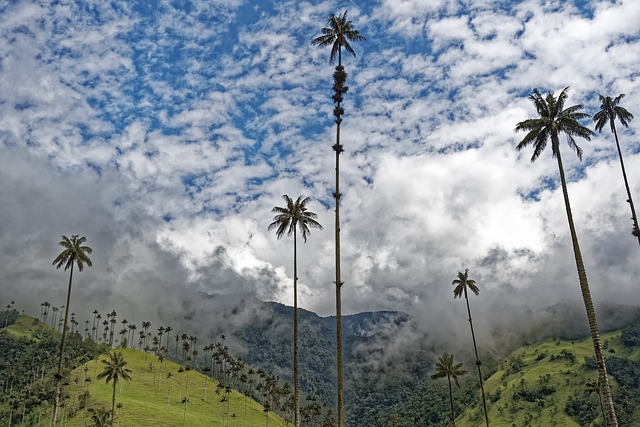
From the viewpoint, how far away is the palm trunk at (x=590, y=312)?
132 ft

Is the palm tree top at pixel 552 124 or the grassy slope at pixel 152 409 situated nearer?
the palm tree top at pixel 552 124

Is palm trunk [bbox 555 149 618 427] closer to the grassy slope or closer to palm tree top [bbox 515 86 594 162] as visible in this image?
palm tree top [bbox 515 86 594 162]

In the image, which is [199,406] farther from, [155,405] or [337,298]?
[337,298]

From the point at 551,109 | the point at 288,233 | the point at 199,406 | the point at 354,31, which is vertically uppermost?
the point at 354,31

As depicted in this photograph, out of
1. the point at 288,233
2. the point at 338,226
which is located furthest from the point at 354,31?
the point at 288,233

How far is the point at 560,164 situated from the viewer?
47.3 meters

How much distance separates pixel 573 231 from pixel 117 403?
15164 cm

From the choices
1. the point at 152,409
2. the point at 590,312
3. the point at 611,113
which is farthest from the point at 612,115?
the point at 152,409

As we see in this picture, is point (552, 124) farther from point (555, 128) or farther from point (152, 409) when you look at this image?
point (152, 409)

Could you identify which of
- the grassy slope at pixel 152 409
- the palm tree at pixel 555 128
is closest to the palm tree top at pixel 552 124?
the palm tree at pixel 555 128

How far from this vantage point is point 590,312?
4238 centimetres

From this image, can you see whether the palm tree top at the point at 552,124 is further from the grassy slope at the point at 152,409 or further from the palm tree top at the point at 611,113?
the grassy slope at the point at 152,409

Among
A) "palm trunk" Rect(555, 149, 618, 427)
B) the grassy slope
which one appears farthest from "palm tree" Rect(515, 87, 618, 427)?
the grassy slope

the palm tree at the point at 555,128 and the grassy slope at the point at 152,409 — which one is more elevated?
the palm tree at the point at 555,128
